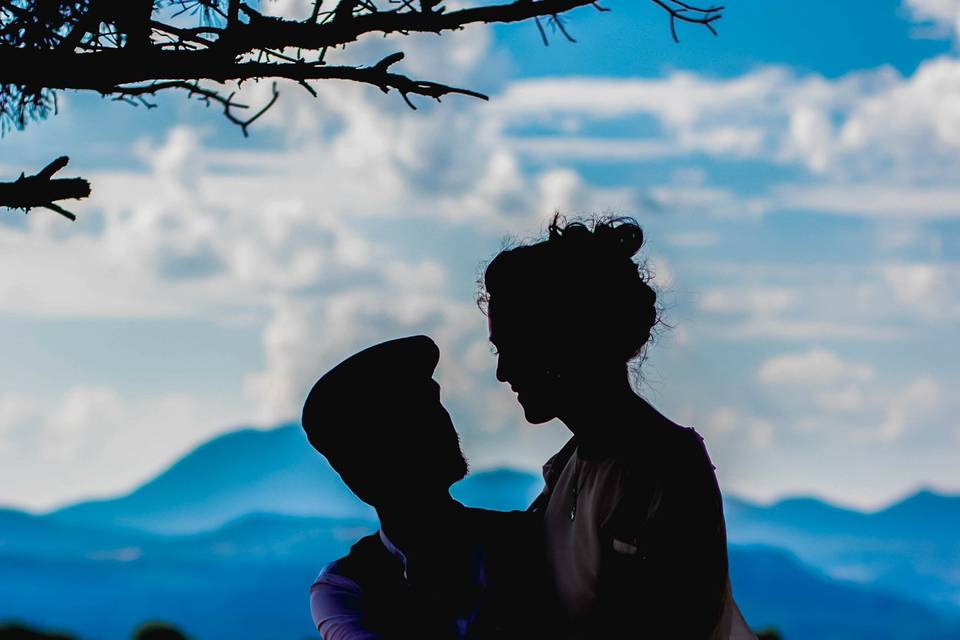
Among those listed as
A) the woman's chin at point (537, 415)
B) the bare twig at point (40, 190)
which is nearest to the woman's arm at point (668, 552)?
the woman's chin at point (537, 415)

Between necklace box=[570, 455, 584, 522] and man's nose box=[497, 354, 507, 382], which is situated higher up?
man's nose box=[497, 354, 507, 382]

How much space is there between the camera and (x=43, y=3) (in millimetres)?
3980

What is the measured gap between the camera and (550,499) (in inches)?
109

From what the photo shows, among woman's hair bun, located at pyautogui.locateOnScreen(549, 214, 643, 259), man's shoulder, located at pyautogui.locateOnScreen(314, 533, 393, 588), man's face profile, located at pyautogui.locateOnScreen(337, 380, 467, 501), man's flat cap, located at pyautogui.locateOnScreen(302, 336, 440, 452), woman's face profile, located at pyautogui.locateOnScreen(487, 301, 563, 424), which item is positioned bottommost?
man's shoulder, located at pyautogui.locateOnScreen(314, 533, 393, 588)

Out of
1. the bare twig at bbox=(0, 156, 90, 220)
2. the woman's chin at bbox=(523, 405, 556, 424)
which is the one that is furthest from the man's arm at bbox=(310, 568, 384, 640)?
the bare twig at bbox=(0, 156, 90, 220)

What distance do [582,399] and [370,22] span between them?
4.67 ft

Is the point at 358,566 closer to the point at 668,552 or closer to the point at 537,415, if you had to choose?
the point at 537,415

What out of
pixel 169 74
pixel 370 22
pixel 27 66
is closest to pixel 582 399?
pixel 370 22

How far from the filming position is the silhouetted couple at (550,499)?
241 centimetres

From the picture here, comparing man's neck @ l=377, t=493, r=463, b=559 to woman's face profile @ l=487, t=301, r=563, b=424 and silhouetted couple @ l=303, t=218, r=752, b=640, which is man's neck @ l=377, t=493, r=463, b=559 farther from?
woman's face profile @ l=487, t=301, r=563, b=424

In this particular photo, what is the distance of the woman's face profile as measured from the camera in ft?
8.72

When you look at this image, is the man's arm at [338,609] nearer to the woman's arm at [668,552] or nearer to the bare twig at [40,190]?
the woman's arm at [668,552]

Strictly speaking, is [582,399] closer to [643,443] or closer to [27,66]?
[643,443]

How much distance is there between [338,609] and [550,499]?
0.57m
